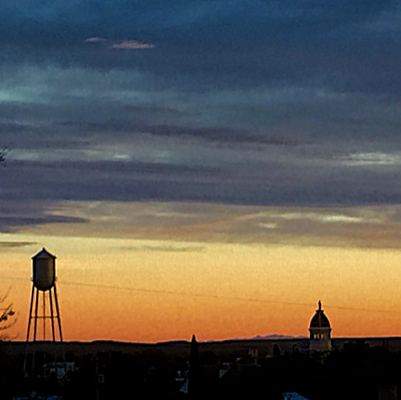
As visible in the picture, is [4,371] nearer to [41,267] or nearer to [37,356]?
[41,267]

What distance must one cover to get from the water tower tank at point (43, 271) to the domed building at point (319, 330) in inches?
3141

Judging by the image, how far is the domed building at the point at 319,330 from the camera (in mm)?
177750

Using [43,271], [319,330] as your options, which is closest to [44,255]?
[43,271]

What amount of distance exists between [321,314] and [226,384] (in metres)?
80.1

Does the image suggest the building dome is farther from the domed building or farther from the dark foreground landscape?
the dark foreground landscape

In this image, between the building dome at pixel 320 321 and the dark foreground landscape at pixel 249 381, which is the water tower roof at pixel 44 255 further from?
the building dome at pixel 320 321


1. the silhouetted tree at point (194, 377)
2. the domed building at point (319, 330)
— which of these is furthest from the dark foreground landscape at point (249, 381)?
the domed building at point (319, 330)

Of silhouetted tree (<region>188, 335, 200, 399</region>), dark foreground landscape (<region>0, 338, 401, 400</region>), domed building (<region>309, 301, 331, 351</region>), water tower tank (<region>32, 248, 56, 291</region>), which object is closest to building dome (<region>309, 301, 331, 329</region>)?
domed building (<region>309, 301, 331, 351</region>)

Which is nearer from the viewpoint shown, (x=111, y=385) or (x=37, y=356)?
(x=111, y=385)

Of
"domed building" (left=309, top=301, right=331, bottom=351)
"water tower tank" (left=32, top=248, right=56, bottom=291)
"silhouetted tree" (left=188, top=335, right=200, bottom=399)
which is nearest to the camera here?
"silhouetted tree" (left=188, top=335, right=200, bottom=399)

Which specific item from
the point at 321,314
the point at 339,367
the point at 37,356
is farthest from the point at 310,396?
the point at 37,356

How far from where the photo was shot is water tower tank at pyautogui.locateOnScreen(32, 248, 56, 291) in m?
103

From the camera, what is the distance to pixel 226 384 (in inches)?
3954

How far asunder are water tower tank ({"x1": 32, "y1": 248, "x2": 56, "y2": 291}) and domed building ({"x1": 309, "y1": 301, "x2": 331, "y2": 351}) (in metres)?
79.8
